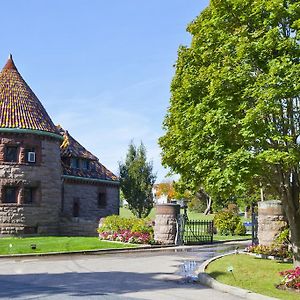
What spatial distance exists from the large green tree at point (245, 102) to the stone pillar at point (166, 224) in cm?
1224

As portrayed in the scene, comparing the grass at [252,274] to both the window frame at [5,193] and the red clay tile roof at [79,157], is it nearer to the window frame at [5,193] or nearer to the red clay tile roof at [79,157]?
the window frame at [5,193]

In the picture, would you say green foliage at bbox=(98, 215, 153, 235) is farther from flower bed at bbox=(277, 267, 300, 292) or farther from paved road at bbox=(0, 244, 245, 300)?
flower bed at bbox=(277, 267, 300, 292)

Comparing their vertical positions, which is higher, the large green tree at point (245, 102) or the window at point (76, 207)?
the large green tree at point (245, 102)

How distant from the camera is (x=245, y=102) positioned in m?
12.1

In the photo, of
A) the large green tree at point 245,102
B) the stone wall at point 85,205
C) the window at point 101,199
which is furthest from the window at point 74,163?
the large green tree at point 245,102

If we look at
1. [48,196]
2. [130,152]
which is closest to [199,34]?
[48,196]

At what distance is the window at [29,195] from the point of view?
99.5ft

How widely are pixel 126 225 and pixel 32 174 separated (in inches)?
306

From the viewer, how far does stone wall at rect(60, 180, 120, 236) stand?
1276 inches

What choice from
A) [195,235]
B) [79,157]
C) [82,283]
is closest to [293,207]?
[82,283]

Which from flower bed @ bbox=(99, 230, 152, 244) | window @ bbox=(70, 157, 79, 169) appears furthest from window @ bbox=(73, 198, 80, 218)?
flower bed @ bbox=(99, 230, 152, 244)

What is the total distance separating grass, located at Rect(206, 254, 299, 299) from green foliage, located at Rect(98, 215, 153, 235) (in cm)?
895

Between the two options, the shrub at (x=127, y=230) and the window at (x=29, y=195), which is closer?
the shrub at (x=127, y=230)

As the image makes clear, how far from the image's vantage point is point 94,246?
22609mm
